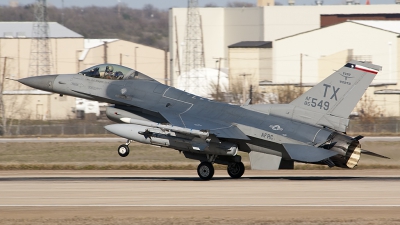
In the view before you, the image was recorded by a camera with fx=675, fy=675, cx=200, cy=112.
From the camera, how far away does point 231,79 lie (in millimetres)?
76500

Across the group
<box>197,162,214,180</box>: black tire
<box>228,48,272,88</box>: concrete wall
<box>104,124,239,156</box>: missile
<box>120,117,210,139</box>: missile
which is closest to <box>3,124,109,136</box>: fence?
<box>197,162,214,180</box>: black tire

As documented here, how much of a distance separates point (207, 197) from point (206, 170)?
489cm

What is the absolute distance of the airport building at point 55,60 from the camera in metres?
70.0

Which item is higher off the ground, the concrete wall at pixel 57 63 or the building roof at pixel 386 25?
the building roof at pixel 386 25

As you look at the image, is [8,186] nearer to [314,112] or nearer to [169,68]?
[314,112]

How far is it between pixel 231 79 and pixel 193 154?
176ft

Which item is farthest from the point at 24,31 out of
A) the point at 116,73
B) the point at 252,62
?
the point at 116,73

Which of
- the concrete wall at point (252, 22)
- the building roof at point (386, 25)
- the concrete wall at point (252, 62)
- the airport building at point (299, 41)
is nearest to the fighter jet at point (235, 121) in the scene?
the airport building at point (299, 41)

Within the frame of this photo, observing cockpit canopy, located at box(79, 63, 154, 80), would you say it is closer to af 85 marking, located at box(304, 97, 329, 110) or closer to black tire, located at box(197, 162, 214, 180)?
black tire, located at box(197, 162, 214, 180)

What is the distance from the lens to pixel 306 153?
21844mm

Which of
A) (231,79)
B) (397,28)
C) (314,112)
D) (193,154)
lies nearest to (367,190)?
(314,112)

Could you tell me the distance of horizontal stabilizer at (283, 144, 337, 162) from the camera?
21.6 metres

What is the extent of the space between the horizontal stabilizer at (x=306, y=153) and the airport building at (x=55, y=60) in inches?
1846

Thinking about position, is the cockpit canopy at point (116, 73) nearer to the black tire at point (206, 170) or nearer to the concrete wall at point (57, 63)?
the black tire at point (206, 170)
